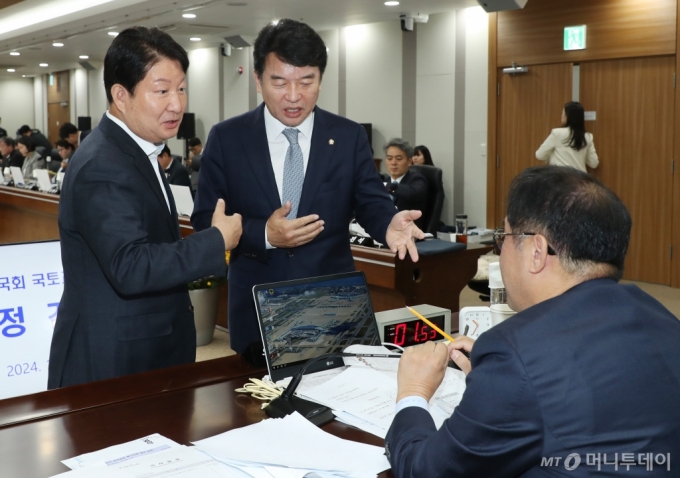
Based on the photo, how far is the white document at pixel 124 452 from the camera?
4.38 feet

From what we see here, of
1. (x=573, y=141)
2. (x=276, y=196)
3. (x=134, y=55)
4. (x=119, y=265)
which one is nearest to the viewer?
(x=119, y=265)

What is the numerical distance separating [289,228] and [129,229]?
0.46m

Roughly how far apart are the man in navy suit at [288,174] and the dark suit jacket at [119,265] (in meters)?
0.35

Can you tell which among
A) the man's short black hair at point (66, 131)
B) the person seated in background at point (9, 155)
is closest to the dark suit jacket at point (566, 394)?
the man's short black hair at point (66, 131)

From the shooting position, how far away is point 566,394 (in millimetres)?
1045

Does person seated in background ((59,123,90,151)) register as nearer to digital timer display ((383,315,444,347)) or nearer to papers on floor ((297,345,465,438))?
digital timer display ((383,315,444,347))

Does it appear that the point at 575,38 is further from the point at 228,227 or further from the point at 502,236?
the point at 502,236

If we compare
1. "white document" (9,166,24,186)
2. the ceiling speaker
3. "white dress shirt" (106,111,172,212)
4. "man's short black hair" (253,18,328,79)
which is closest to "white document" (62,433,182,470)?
"white dress shirt" (106,111,172,212)

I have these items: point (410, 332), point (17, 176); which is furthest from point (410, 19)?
point (410, 332)

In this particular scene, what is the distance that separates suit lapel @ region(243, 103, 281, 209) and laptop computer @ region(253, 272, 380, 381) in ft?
1.59

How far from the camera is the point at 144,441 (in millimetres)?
1434

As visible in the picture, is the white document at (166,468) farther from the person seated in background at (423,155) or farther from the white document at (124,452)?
the person seated in background at (423,155)

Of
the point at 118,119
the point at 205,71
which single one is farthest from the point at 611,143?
the point at 205,71

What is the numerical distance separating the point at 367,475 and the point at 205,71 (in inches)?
504
